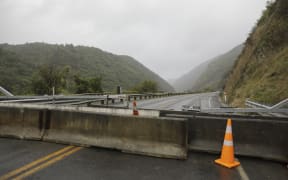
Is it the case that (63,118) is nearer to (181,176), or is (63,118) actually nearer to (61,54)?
(181,176)

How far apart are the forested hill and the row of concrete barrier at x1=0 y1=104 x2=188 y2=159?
52.5 m

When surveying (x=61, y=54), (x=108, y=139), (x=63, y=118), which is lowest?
(x=108, y=139)

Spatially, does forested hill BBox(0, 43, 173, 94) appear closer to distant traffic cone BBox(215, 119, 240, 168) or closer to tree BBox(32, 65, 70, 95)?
tree BBox(32, 65, 70, 95)

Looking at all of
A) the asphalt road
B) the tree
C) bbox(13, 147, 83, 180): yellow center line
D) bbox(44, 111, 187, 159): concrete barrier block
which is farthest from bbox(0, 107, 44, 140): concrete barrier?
the tree

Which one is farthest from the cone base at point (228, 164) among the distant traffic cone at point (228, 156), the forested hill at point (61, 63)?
the forested hill at point (61, 63)

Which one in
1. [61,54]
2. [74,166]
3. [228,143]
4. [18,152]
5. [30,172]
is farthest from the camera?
[61,54]

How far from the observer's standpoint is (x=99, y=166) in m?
3.88

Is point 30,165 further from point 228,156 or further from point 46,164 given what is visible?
point 228,156

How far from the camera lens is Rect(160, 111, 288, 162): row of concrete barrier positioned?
170 inches

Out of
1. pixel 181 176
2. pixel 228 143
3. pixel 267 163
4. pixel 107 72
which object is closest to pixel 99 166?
pixel 181 176

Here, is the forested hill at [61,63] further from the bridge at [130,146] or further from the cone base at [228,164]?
the cone base at [228,164]

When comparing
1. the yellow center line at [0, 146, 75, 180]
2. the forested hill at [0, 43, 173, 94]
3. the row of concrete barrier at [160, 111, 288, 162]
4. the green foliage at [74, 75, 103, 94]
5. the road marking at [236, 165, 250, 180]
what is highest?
the forested hill at [0, 43, 173, 94]

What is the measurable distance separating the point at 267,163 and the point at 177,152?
2.01m

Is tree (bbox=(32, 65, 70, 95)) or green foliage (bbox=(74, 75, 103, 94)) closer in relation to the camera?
tree (bbox=(32, 65, 70, 95))
